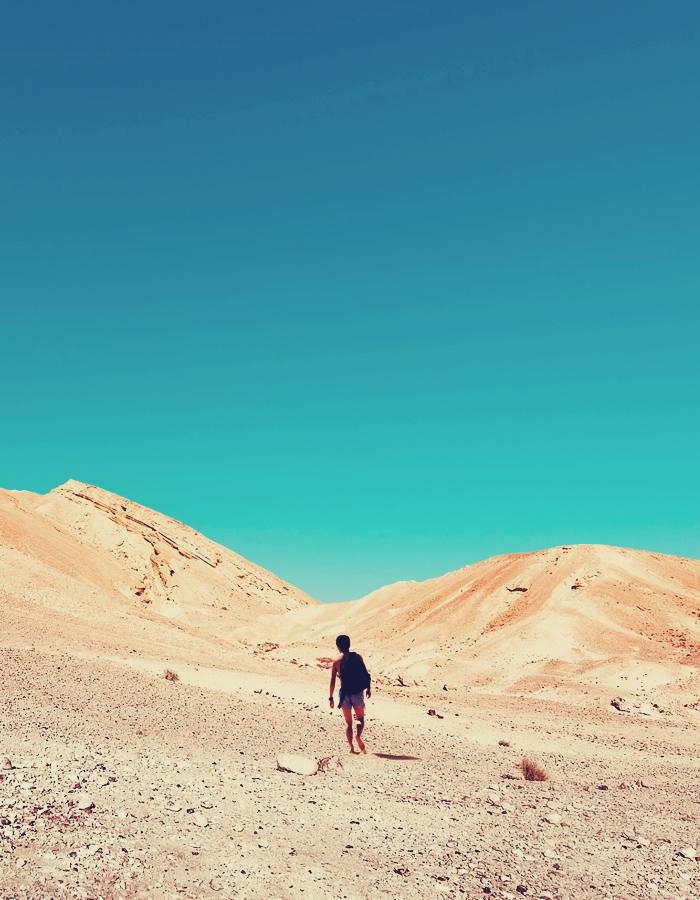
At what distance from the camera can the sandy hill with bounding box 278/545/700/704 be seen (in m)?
25.8

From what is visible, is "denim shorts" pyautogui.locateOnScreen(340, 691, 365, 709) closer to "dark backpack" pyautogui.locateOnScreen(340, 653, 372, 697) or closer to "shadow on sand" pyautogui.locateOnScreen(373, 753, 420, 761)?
"dark backpack" pyautogui.locateOnScreen(340, 653, 372, 697)

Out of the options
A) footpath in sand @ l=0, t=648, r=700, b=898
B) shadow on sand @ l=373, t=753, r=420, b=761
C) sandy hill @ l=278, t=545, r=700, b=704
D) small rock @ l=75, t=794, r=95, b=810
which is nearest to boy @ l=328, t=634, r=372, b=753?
shadow on sand @ l=373, t=753, r=420, b=761

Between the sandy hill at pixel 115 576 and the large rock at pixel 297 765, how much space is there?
42.1 ft

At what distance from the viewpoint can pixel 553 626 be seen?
31.1 m

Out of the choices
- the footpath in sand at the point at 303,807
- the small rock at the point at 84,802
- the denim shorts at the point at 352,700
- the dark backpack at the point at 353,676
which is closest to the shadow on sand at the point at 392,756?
the footpath in sand at the point at 303,807

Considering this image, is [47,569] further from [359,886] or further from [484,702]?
[359,886]

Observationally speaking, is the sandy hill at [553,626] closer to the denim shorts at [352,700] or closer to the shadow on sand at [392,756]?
the shadow on sand at [392,756]

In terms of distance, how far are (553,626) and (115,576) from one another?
38326mm

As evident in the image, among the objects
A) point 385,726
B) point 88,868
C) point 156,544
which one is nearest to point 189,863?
point 88,868

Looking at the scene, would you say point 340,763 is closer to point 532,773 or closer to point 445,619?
point 532,773

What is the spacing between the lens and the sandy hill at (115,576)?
2523 cm

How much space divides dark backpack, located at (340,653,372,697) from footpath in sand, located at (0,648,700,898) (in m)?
1.05

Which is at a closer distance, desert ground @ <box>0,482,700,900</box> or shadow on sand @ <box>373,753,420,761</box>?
desert ground @ <box>0,482,700,900</box>

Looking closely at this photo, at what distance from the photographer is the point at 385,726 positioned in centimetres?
1420
